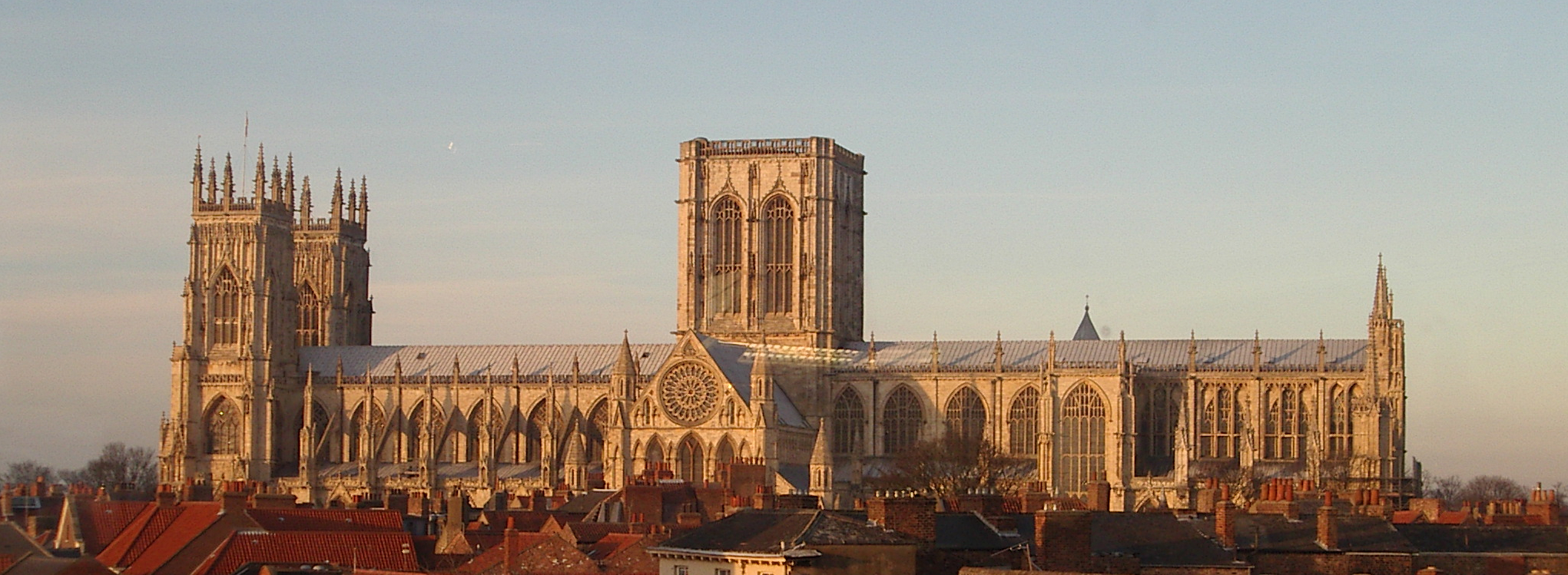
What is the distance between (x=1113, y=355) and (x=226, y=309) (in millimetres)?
40389

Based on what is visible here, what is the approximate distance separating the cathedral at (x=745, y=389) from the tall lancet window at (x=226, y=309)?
0.14 m

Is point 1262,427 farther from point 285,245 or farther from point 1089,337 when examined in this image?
point 285,245

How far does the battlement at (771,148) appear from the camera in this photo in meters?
127

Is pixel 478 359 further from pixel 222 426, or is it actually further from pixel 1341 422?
pixel 1341 422

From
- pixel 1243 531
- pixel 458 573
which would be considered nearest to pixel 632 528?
pixel 458 573

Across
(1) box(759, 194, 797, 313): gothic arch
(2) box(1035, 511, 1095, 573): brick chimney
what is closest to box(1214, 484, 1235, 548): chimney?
(2) box(1035, 511, 1095, 573): brick chimney

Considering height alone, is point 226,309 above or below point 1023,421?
above

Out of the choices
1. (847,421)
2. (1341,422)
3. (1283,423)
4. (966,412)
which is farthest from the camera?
(847,421)

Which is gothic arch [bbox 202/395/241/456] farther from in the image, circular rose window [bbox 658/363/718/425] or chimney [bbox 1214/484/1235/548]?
chimney [bbox 1214/484/1235/548]

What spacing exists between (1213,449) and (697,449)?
20156 millimetres

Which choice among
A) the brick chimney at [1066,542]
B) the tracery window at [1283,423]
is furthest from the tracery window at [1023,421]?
the brick chimney at [1066,542]

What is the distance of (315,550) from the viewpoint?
191 ft

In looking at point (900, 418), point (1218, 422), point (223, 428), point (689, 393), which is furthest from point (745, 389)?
point (223, 428)

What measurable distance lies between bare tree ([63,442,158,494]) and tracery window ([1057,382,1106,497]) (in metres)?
35.1
